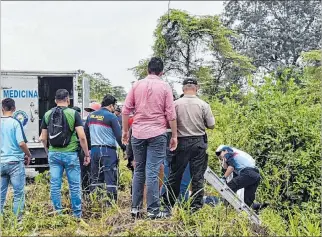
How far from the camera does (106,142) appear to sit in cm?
659

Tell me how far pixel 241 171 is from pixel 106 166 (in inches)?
79.9

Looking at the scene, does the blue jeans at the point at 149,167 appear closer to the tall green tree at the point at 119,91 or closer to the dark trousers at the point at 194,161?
the dark trousers at the point at 194,161

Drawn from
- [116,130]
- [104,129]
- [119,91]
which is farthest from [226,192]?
[119,91]

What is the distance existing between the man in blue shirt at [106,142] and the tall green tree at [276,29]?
18.8 metres

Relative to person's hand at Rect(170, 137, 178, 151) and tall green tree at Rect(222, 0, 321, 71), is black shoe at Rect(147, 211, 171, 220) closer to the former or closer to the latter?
person's hand at Rect(170, 137, 178, 151)

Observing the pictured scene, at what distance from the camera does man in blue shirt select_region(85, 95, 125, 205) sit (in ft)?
21.5

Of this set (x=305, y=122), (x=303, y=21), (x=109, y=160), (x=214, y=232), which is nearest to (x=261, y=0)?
(x=303, y=21)

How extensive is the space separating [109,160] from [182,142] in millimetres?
1473

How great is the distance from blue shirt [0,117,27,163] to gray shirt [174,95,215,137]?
2.00 m

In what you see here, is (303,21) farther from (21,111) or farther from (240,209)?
(240,209)

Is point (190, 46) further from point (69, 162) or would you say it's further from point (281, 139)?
point (69, 162)

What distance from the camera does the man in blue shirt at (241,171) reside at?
23.1 ft

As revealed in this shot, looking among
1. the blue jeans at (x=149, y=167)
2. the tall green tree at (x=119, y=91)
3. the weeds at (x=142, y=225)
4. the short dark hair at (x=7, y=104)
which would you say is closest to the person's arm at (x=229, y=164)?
the weeds at (x=142, y=225)

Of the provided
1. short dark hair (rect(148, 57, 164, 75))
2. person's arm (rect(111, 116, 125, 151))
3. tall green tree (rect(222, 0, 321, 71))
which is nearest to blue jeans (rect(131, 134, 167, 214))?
short dark hair (rect(148, 57, 164, 75))
